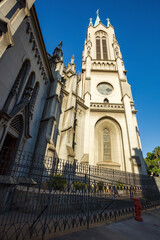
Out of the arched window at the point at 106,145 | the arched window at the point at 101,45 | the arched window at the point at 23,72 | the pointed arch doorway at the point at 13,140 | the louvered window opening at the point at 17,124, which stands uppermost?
the arched window at the point at 101,45

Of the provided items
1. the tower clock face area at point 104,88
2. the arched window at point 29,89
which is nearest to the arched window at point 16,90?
the arched window at point 29,89

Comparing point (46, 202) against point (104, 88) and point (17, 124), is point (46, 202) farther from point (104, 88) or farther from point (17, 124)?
point (104, 88)

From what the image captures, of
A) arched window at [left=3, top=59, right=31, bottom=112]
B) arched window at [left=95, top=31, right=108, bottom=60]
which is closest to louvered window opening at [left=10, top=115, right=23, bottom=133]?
arched window at [left=3, top=59, right=31, bottom=112]

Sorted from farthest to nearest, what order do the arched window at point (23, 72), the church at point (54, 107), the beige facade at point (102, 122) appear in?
the beige facade at point (102, 122) → the arched window at point (23, 72) → the church at point (54, 107)

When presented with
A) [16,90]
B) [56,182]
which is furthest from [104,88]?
[56,182]

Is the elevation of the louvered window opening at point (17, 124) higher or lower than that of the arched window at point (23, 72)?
lower

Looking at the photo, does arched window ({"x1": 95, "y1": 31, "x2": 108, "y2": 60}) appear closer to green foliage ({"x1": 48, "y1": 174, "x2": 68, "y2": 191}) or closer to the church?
the church

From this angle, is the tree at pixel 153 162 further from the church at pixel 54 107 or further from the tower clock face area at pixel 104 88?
the tower clock face area at pixel 104 88

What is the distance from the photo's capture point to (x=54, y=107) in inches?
383

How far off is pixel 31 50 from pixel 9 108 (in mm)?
4679

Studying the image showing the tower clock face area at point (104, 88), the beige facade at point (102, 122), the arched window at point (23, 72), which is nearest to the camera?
the arched window at point (23, 72)

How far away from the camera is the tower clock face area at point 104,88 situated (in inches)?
752

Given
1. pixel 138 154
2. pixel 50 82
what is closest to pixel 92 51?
pixel 50 82

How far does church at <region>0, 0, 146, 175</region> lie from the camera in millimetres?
5520
